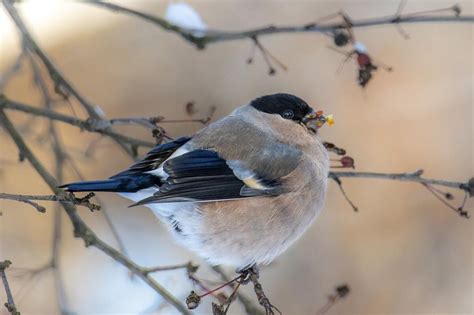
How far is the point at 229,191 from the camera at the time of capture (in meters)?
2.43

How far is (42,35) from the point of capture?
492cm

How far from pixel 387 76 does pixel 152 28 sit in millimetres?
2049

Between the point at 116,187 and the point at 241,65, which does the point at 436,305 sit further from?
the point at 116,187

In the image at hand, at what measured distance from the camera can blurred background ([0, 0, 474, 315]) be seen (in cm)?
441

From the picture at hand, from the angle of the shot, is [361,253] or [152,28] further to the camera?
[152,28]

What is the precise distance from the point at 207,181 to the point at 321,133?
8.70ft

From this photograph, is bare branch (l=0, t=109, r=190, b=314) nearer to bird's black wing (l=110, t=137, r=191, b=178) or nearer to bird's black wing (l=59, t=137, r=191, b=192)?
bird's black wing (l=59, t=137, r=191, b=192)

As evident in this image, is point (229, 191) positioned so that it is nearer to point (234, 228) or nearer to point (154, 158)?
point (234, 228)

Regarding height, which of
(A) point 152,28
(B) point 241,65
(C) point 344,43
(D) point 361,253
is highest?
(A) point 152,28

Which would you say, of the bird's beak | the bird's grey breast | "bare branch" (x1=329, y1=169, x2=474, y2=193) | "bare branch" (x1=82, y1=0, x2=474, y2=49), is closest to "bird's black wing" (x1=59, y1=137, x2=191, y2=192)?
the bird's grey breast

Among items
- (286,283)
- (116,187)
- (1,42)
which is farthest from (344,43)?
(1,42)

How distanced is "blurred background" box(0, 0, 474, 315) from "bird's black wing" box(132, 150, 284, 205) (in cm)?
165

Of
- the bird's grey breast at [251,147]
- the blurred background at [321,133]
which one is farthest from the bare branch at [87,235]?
the blurred background at [321,133]

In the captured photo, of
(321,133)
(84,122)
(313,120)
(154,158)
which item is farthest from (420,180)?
(321,133)
